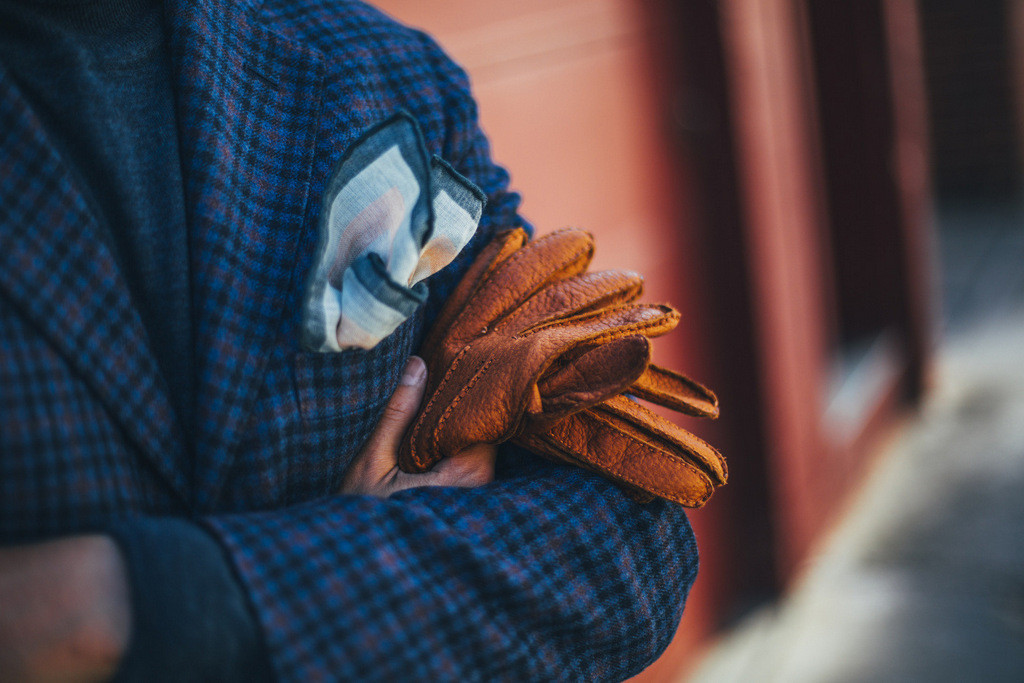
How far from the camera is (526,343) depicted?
90cm

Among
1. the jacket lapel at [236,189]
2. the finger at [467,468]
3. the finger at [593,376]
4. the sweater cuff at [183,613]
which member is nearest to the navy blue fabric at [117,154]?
the jacket lapel at [236,189]

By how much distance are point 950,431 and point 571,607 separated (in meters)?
4.37

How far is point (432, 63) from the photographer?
1.04 m

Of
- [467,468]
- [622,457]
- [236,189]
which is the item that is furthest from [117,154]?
[622,457]

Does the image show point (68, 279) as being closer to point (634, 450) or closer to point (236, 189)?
point (236, 189)

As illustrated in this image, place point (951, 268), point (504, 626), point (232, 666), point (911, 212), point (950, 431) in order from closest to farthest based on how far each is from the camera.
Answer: point (232, 666), point (504, 626), point (950, 431), point (911, 212), point (951, 268)

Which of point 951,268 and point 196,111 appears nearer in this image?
point 196,111

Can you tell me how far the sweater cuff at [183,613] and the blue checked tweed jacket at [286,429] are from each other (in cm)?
2

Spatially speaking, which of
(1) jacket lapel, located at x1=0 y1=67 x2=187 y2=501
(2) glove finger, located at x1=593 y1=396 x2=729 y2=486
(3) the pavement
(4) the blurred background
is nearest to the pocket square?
(1) jacket lapel, located at x1=0 y1=67 x2=187 y2=501

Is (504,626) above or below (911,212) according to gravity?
above

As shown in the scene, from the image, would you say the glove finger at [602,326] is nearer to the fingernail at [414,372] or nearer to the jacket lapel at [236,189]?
the fingernail at [414,372]

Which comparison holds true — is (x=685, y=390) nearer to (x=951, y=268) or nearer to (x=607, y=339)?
(x=607, y=339)

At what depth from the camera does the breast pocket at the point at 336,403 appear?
848mm

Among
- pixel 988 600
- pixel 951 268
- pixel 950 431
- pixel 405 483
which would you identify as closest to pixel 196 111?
pixel 405 483
